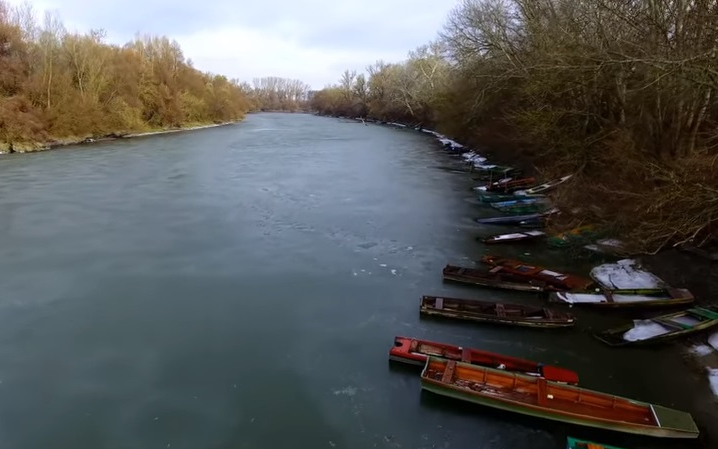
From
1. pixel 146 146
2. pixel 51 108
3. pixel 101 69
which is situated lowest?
pixel 146 146

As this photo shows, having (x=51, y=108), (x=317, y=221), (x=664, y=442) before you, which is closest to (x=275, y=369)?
(x=664, y=442)

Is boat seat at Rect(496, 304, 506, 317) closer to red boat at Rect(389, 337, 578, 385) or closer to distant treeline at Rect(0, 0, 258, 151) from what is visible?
red boat at Rect(389, 337, 578, 385)

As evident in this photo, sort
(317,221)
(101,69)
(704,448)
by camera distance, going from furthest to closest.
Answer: (101,69) → (317,221) → (704,448)

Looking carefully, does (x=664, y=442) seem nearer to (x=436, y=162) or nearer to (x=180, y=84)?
(x=436, y=162)

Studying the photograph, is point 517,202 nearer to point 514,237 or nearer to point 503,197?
point 503,197

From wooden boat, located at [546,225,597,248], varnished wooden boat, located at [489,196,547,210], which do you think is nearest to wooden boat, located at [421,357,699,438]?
wooden boat, located at [546,225,597,248]

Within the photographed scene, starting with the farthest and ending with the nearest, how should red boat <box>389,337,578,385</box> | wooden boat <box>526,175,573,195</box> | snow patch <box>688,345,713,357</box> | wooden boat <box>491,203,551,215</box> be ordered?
1. wooden boat <box>526,175,573,195</box>
2. wooden boat <box>491,203,551,215</box>
3. snow patch <box>688,345,713,357</box>
4. red boat <box>389,337,578,385</box>
